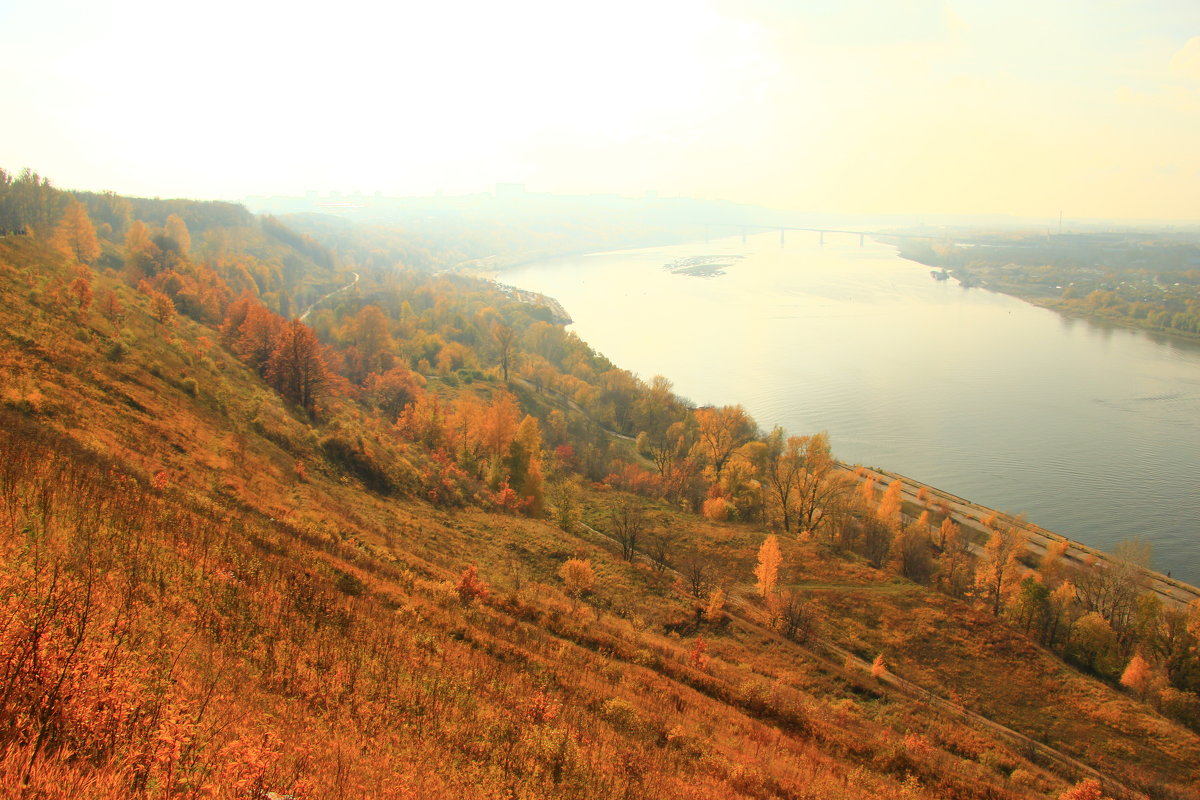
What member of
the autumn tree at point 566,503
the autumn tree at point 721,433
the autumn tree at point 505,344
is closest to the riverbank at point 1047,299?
the autumn tree at point 721,433

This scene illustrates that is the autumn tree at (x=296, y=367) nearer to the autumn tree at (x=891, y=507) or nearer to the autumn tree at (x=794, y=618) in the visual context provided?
the autumn tree at (x=794, y=618)

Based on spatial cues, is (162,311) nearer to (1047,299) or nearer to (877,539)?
(877,539)

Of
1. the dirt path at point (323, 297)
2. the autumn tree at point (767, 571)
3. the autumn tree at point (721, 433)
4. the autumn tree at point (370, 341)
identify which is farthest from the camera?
the dirt path at point (323, 297)

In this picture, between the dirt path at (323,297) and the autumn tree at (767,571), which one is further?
the dirt path at (323,297)

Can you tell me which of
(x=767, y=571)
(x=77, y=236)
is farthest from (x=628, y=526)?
(x=77, y=236)

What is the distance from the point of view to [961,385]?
49406 mm

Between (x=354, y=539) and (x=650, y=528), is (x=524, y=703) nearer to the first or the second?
(x=354, y=539)

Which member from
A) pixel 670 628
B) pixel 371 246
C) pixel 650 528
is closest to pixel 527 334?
pixel 650 528

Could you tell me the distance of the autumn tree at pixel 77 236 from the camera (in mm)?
34500

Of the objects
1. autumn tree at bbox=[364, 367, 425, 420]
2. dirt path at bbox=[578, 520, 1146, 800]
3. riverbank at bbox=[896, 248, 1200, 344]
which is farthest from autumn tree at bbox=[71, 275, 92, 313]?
riverbank at bbox=[896, 248, 1200, 344]

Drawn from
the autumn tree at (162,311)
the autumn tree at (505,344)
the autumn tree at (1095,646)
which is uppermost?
the autumn tree at (162,311)

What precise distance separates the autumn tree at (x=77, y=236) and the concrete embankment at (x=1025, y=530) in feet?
163

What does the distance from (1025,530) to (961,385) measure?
79.4ft

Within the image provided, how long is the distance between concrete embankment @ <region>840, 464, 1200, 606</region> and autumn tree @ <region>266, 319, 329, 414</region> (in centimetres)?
3032
